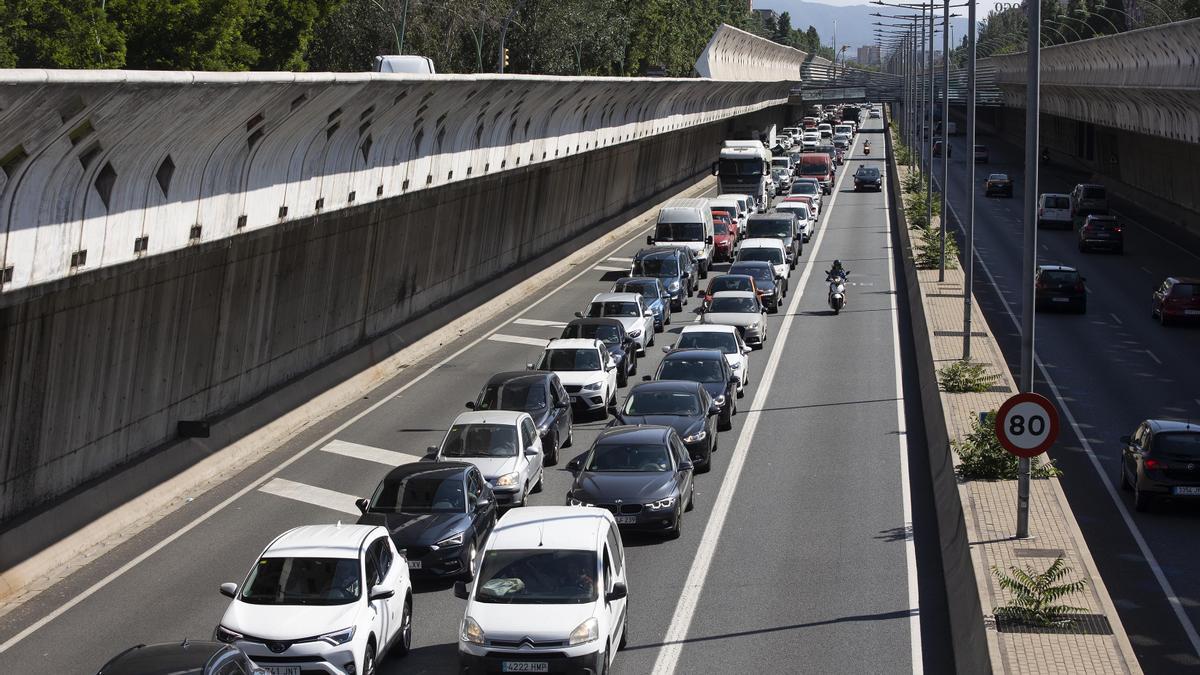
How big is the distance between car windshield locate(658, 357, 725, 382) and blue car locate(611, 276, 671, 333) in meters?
11.4

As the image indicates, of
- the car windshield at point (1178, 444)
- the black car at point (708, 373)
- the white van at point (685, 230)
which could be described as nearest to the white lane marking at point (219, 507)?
the black car at point (708, 373)

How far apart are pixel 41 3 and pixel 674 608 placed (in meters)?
38.9

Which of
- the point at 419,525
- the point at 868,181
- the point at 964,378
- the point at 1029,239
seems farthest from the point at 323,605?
the point at 868,181

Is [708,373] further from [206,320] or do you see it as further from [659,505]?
[206,320]

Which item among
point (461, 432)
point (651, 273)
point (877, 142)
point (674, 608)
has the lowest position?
point (674, 608)

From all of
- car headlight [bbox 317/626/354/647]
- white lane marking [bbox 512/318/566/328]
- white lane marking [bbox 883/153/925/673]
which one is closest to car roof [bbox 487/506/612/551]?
car headlight [bbox 317/626/354/647]

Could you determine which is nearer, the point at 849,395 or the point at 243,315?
the point at 243,315

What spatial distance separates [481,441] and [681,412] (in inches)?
152

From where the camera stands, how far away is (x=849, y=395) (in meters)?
31.4

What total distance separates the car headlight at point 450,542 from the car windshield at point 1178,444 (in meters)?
10.4

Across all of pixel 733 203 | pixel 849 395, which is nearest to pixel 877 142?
pixel 733 203

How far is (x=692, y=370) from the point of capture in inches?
1121

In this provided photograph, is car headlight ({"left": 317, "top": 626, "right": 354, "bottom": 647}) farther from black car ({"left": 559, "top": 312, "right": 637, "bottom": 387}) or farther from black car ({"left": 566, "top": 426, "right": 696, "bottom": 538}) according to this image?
black car ({"left": 559, "top": 312, "right": 637, "bottom": 387})

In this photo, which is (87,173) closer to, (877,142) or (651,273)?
(651,273)
